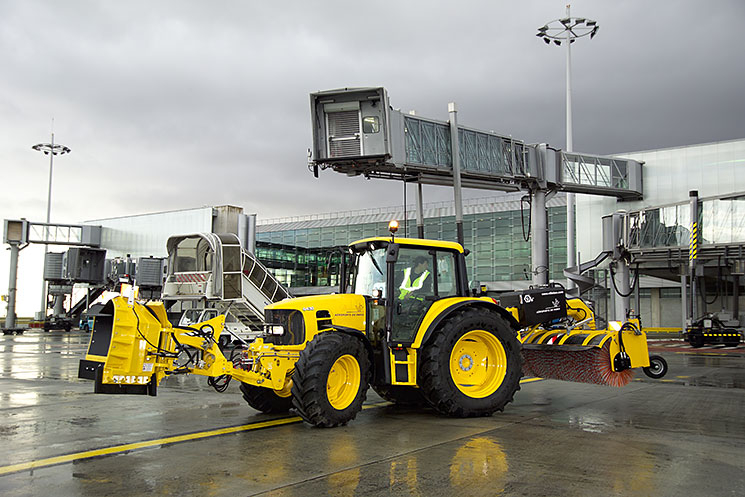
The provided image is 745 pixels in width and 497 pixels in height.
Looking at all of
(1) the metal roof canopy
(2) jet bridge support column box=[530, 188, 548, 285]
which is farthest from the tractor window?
(2) jet bridge support column box=[530, 188, 548, 285]

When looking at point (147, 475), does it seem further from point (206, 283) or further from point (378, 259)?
point (206, 283)

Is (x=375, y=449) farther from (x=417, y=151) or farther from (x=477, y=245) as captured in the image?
(x=477, y=245)

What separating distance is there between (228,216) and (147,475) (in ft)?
154

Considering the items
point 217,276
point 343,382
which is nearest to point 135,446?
point 343,382

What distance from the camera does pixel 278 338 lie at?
26.9 ft

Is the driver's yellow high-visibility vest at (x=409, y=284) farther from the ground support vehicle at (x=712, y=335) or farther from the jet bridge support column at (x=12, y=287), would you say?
the jet bridge support column at (x=12, y=287)

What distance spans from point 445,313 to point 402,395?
1.90 metres

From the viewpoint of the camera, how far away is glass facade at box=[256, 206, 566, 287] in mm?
48875

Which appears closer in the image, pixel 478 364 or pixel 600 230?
pixel 478 364

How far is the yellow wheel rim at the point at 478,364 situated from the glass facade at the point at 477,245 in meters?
34.9

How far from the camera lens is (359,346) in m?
8.02

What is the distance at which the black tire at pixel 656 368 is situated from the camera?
11.1 m

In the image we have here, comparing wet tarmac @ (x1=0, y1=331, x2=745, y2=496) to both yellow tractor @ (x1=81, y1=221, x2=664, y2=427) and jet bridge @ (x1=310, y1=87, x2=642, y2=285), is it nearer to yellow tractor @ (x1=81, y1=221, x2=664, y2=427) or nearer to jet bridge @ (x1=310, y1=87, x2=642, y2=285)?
yellow tractor @ (x1=81, y1=221, x2=664, y2=427)

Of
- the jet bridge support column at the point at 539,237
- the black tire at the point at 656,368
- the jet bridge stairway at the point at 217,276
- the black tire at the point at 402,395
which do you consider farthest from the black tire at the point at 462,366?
the jet bridge support column at the point at 539,237
